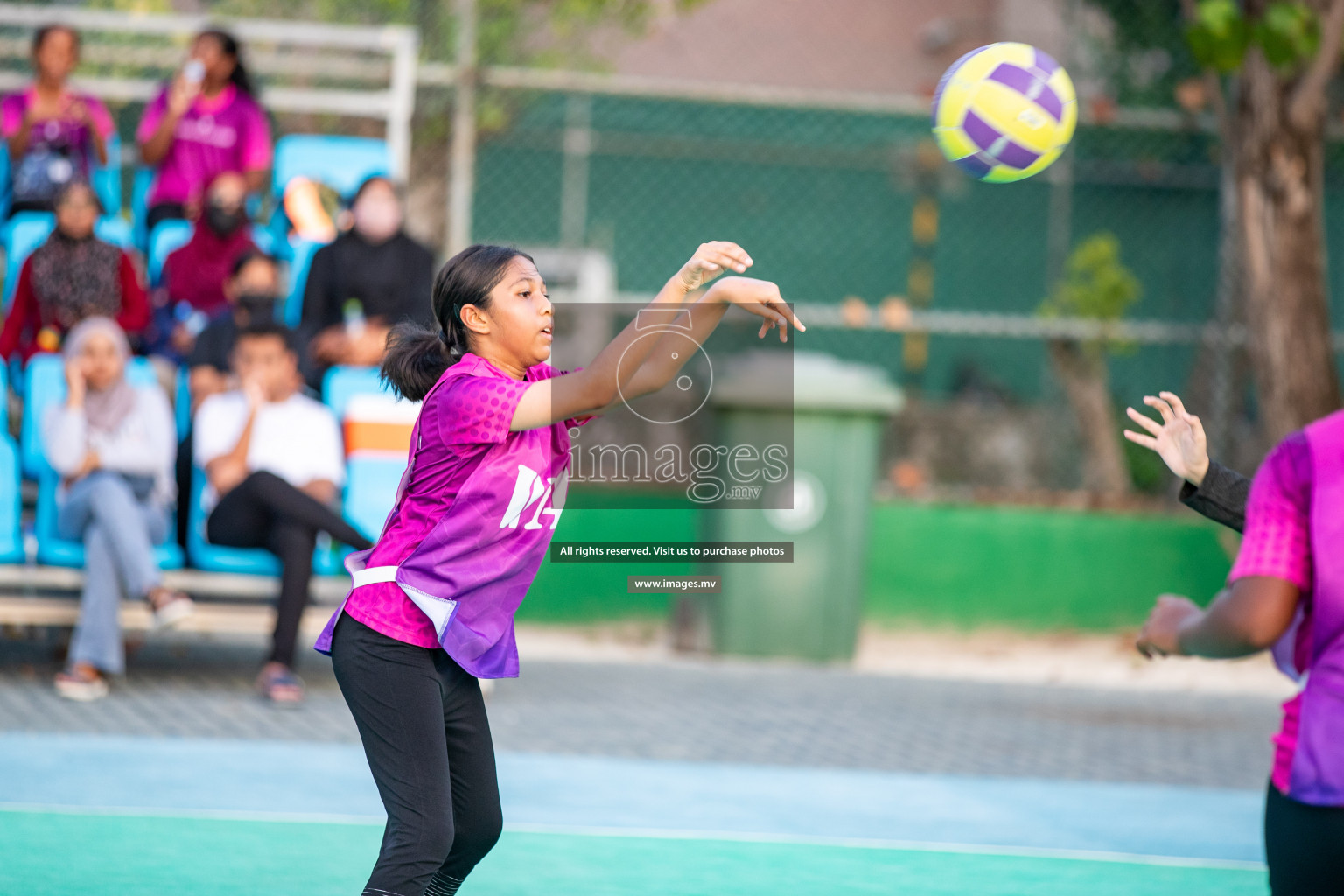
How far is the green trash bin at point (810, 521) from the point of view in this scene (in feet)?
30.4

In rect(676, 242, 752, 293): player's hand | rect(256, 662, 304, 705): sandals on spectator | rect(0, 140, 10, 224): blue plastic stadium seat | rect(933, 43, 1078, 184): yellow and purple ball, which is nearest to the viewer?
rect(676, 242, 752, 293): player's hand

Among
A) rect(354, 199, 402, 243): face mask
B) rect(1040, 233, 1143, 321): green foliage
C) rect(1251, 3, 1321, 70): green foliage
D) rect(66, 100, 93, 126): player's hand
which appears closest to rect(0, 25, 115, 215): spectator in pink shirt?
rect(66, 100, 93, 126): player's hand

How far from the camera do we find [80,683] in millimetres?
6984

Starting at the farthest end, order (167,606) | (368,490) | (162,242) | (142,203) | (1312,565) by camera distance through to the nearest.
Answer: (142,203), (162,242), (368,490), (167,606), (1312,565)

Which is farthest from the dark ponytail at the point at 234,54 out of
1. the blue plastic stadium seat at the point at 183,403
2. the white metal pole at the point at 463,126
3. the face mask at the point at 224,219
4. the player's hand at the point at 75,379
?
the player's hand at the point at 75,379

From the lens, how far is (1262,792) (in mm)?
6289

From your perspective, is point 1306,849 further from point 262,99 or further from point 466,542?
point 262,99

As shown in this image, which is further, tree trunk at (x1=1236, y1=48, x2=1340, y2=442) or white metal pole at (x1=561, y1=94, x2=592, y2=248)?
white metal pole at (x1=561, y1=94, x2=592, y2=248)

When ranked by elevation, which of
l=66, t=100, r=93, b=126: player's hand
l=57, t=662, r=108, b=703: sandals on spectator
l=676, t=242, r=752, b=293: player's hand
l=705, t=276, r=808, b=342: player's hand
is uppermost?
l=66, t=100, r=93, b=126: player's hand

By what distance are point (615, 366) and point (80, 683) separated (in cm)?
479

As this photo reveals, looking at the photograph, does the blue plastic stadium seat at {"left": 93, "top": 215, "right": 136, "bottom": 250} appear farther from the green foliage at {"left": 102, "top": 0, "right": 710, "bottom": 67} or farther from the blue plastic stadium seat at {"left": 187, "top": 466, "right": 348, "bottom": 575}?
the green foliage at {"left": 102, "top": 0, "right": 710, "bottom": 67}

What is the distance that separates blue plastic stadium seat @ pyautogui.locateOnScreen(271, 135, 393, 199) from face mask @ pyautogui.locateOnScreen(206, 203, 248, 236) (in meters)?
0.60

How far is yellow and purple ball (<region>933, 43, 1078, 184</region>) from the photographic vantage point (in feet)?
12.9

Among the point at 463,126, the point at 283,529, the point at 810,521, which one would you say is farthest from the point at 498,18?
the point at 283,529
